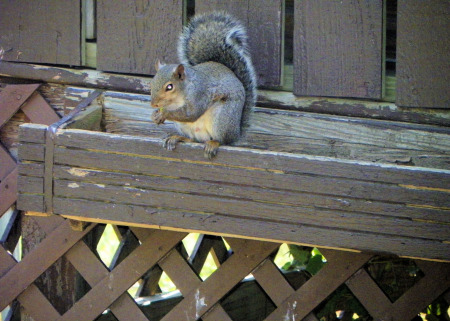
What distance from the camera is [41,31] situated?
2.30 metres

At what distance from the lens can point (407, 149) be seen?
2.02 metres

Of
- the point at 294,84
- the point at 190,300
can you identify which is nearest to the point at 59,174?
the point at 190,300

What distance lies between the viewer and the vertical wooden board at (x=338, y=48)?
1.99 meters

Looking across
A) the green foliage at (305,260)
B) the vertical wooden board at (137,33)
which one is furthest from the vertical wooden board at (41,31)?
the green foliage at (305,260)

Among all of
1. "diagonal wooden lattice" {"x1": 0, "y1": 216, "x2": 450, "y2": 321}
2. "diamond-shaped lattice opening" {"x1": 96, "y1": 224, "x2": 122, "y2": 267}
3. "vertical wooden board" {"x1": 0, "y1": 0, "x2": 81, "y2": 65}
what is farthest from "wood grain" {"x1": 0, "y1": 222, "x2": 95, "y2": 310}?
"diamond-shaped lattice opening" {"x1": 96, "y1": 224, "x2": 122, "y2": 267}

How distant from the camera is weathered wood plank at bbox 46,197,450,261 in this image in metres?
1.60

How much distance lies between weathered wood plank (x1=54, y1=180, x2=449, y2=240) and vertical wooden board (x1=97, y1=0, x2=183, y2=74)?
0.60 metres

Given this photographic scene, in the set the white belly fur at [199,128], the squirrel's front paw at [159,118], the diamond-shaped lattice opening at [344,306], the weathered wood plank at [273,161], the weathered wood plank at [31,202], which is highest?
the squirrel's front paw at [159,118]

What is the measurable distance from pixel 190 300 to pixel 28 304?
1.91 ft

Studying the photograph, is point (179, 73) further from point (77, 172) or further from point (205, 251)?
point (205, 251)

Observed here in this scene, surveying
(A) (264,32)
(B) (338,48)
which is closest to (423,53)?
(B) (338,48)

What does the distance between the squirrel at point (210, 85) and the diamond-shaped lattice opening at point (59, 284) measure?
2.34 ft

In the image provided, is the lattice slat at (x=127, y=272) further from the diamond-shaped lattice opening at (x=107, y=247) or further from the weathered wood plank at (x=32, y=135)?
the diamond-shaped lattice opening at (x=107, y=247)

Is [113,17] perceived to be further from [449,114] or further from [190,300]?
[449,114]
